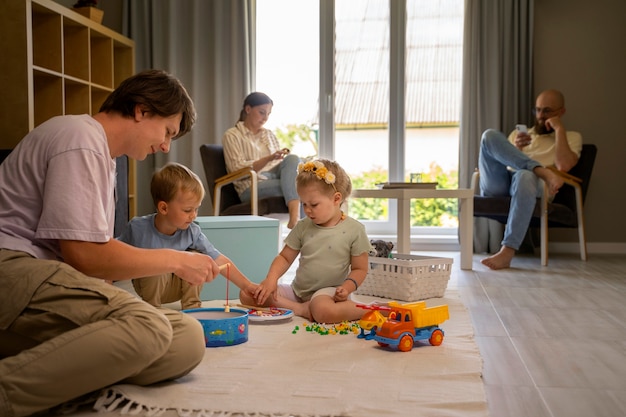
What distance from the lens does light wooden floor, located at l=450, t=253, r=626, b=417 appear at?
160cm

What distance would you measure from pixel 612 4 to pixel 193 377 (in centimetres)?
501

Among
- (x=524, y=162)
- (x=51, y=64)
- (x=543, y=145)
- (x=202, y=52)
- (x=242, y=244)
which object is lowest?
(x=242, y=244)

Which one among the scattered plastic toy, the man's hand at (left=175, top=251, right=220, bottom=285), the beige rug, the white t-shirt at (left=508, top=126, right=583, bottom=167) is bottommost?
the scattered plastic toy

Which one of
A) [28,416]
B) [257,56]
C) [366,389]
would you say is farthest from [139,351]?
[257,56]

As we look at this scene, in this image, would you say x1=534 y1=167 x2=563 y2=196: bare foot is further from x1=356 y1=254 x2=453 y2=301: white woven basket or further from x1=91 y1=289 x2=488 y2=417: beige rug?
x1=91 y1=289 x2=488 y2=417: beige rug

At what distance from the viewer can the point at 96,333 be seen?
4.57 ft

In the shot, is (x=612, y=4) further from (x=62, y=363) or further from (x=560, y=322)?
(x=62, y=363)

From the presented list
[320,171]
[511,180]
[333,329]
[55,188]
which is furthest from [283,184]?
[55,188]

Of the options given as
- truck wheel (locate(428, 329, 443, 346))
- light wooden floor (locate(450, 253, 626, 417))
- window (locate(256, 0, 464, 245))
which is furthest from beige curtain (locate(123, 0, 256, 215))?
truck wheel (locate(428, 329, 443, 346))

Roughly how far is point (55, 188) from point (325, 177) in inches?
53.0

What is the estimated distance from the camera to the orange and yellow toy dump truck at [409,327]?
204 cm

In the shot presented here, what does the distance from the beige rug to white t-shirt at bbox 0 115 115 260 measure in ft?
1.21

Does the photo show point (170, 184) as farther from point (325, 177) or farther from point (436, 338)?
point (436, 338)

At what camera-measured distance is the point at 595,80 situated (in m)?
5.50
